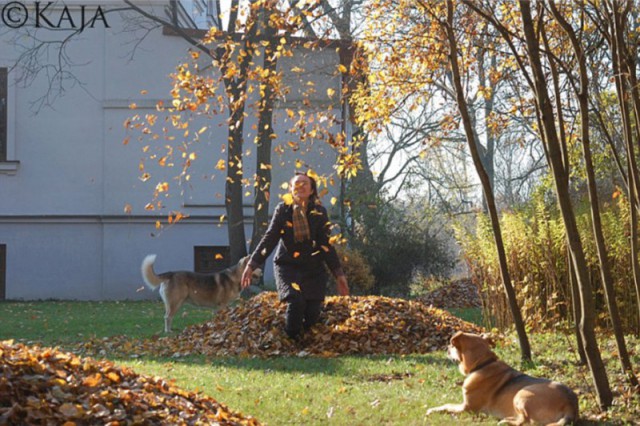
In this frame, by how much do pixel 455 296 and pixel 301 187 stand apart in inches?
586

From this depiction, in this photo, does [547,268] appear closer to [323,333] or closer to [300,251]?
[323,333]

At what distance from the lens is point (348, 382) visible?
930 centimetres

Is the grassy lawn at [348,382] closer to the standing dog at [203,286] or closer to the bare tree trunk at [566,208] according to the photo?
the bare tree trunk at [566,208]

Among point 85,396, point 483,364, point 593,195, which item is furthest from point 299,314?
point 85,396

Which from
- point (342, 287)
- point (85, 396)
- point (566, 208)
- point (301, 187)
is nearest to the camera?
point (85, 396)

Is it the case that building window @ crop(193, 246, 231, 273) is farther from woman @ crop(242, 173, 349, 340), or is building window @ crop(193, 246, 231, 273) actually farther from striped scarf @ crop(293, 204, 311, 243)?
striped scarf @ crop(293, 204, 311, 243)

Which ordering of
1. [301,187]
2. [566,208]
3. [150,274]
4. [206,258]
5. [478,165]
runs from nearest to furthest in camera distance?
[566,208], [478,165], [301,187], [150,274], [206,258]

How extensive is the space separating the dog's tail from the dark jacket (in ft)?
17.8

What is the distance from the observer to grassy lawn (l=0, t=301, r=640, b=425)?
7461 millimetres

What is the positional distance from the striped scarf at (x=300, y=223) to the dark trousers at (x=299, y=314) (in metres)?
0.83

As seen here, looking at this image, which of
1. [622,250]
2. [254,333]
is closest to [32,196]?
[254,333]

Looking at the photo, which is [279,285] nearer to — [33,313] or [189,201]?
[33,313]

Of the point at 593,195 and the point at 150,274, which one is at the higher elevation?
the point at 593,195

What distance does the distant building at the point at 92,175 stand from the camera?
1158 inches
